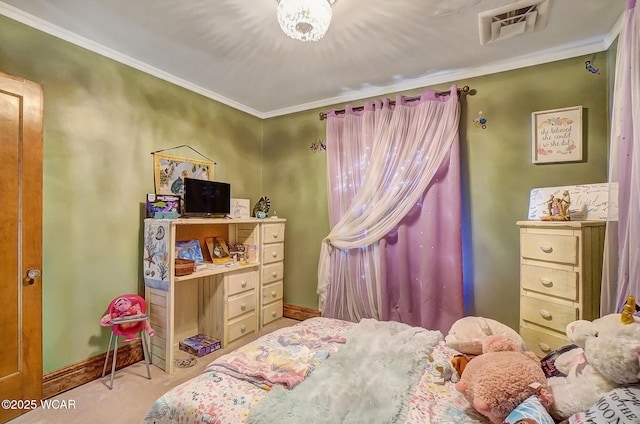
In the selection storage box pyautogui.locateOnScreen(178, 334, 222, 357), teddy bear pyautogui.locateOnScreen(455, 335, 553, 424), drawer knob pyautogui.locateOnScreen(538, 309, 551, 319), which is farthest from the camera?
storage box pyautogui.locateOnScreen(178, 334, 222, 357)

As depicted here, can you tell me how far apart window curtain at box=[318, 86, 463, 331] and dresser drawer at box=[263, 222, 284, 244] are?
0.58 m

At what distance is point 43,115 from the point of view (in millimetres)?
1978

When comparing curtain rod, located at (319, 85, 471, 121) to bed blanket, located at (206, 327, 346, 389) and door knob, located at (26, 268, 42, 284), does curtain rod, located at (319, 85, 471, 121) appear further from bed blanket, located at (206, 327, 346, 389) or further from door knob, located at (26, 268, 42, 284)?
door knob, located at (26, 268, 42, 284)

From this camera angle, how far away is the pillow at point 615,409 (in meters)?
0.72

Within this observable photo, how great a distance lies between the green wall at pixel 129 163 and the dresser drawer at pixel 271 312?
132 centimetres

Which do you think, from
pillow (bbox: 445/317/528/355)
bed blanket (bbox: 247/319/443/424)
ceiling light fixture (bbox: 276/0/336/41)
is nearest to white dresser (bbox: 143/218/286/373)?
bed blanket (bbox: 247/319/443/424)

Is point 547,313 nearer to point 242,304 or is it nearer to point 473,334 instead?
point 473,334

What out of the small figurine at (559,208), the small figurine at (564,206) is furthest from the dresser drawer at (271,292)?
the small figurine at (564,206)

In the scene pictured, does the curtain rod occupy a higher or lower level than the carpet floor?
higher

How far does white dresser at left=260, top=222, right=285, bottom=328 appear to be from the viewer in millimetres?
3258

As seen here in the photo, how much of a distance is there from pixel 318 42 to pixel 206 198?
175 centimetres

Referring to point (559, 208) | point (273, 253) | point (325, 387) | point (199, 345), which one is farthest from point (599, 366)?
point (273, 253)

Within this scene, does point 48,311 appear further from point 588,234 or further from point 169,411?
point 588,234

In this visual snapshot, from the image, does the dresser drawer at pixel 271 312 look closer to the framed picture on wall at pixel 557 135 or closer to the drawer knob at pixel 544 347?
the drawer knob at pixel 544 347
